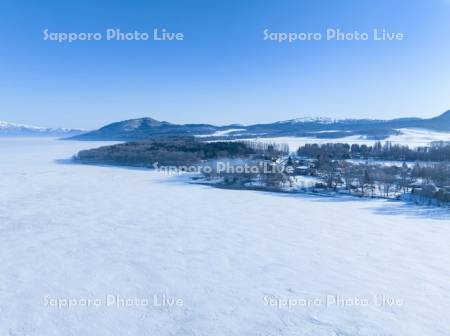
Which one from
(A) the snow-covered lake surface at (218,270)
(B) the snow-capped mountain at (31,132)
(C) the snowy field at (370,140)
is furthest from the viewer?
(B) the snow-capped mountain at (31,132)

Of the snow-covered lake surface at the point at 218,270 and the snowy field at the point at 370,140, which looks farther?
the snowy field at the point at 370,140

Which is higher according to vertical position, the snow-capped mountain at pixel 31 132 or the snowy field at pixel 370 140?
the snow-capped mountain at pixel 31 132

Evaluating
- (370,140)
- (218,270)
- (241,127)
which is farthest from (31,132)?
(218,270)

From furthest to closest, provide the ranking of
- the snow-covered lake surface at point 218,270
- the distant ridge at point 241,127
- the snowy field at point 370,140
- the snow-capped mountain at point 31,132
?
the snow-capped mountain at point 31,132
the distant ridge at point 241,127
the snowy field at point 370,140
the snow-covered lake surface at point 218,270

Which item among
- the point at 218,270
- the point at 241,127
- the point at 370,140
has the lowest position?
the point at 218,270

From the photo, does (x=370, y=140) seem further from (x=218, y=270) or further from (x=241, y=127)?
(x=218, y=270)

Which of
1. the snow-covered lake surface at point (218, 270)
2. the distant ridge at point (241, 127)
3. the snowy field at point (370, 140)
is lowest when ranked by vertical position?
the snow-covered lake surface at point (218, 270)

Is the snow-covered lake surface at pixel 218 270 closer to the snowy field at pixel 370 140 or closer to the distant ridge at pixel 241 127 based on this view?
the snowy field at pixel 370 140

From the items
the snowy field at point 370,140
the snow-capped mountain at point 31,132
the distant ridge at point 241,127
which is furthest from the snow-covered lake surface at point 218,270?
the snow-capped mountain at point 31,132
